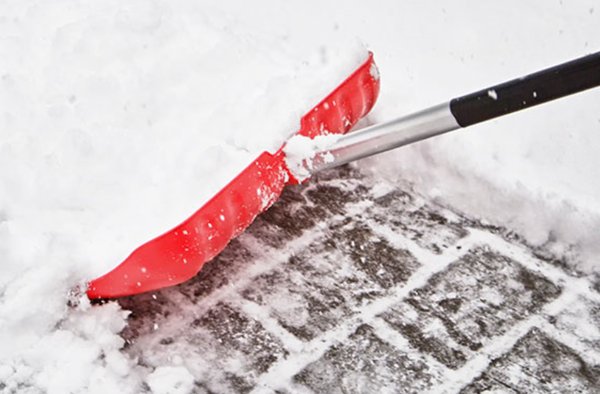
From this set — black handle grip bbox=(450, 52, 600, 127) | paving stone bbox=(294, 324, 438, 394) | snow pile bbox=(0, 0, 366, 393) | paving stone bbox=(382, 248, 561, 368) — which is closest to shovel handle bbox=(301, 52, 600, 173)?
black handle grip bbox=(450, 52, 600, 127)

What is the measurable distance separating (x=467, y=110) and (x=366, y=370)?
62cm

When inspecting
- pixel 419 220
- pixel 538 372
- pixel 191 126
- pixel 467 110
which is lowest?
pixel 538 372

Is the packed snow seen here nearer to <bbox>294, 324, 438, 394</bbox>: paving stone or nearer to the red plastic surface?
the red plastic surface

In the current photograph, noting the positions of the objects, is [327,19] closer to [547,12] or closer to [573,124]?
[547,12]

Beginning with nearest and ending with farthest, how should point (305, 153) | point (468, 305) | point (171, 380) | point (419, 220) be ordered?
point (171, 380) → point (468, 305) → point (305, 153) → point (419, 220)

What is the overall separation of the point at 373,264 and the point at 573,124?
75 cm

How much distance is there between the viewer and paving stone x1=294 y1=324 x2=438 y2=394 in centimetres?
177

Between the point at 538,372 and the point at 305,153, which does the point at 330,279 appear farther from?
the point at 538,372

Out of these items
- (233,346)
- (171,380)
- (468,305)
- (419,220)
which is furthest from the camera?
(419,220)

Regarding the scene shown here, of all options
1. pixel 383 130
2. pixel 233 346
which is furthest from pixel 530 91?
pixel 233 346

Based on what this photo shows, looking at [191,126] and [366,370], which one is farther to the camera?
[191,126]

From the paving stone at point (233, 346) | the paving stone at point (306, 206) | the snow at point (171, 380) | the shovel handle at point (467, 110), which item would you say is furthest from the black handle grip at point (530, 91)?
the snow at point (171, 380)

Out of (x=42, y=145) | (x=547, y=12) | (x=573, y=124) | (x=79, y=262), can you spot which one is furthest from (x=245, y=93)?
(x=547, y=12)

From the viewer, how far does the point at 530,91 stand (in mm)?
1777
